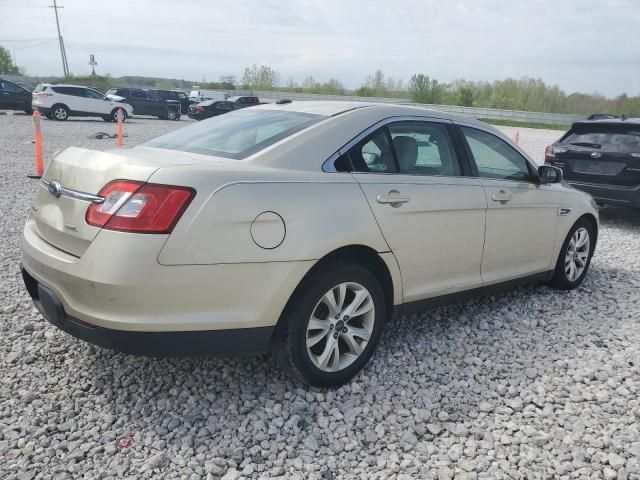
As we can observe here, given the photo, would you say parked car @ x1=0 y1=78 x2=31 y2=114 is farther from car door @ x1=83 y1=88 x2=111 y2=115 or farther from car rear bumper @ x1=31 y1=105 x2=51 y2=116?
car door @ x1=83 y1=88 x2=111 y2=115

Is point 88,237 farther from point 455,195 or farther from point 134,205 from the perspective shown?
point 455,195

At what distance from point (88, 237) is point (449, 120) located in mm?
2611

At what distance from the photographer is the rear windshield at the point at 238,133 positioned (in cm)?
320

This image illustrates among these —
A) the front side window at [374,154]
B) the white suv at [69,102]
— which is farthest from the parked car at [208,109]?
the front side window at [374,154]

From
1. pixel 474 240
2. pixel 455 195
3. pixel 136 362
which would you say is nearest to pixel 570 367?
pixel 474 240

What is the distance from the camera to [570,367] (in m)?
3.73

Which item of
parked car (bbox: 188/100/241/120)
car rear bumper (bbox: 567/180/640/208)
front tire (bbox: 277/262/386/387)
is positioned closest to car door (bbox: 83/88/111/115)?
parked car (bbox: 188/100/241/120)

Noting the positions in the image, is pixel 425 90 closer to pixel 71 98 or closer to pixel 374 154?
pixel 71 98

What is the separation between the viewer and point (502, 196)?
4145 millimetres

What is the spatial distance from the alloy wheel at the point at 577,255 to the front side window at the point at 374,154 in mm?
2469

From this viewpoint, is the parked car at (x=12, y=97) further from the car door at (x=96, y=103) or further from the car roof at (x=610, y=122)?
the car roof at (x=610, y=122)

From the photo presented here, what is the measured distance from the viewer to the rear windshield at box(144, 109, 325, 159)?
3195 mm

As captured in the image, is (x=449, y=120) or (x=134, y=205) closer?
(x=134, y=205)

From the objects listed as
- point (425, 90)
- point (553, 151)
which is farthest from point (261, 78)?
point (553, 151)
